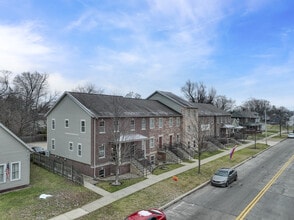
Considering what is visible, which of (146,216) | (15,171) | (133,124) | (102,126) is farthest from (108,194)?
(133,124)

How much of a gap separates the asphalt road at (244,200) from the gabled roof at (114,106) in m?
11.8

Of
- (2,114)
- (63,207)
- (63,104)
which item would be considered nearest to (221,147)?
(63,104)

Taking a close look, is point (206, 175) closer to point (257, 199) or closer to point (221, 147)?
point (257, 199)

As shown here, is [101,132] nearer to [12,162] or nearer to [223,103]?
[12,162]

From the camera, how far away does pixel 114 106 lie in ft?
87.1

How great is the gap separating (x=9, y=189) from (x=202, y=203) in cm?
1543

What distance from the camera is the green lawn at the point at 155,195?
1607cm

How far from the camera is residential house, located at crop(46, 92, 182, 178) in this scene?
1008 inches

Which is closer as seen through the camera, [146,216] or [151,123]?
[146,216]

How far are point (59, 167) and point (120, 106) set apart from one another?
9707 mm

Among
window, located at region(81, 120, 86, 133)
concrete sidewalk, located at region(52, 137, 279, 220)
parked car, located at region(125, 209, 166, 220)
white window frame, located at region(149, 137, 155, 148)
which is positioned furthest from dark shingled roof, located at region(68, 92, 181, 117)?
parked car, located at region(125, 209, 166, 220)

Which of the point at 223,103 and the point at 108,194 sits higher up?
the point at 223,103

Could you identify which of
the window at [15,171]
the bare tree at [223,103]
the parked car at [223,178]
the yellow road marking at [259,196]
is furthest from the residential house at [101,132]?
the bare tree at [223,103]

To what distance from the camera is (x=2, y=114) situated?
144 ft
